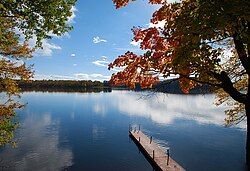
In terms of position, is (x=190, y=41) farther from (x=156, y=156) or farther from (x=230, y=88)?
(x=156, y=156)

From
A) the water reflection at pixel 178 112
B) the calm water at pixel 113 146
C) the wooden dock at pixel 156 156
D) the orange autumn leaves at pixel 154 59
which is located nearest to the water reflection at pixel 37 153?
the calm water at pixel 113 146

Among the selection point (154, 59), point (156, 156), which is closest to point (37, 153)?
point (156, 156)

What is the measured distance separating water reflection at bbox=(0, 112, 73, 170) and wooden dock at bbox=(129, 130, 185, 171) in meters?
11.0

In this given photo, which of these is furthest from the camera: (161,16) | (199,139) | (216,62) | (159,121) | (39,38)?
(159,121)

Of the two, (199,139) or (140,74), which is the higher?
(140,74)

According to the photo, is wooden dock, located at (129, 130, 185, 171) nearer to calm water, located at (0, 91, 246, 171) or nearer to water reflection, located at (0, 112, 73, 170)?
calm water, located at (0, 91, 246, 171)

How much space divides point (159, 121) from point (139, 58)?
7437 centimetres

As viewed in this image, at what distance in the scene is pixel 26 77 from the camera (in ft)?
72.2

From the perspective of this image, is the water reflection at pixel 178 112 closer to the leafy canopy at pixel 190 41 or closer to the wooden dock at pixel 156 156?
the wooden dock at pixel 156 156

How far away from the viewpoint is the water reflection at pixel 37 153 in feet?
125

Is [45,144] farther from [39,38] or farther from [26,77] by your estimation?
[39,38]

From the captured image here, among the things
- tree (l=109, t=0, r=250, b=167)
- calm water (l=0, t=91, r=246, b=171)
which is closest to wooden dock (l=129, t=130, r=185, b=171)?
calm water (l=0, t=91, r=246, b=171)

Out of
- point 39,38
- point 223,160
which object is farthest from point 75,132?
point 39,38

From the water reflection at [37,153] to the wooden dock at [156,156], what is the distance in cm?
1095
